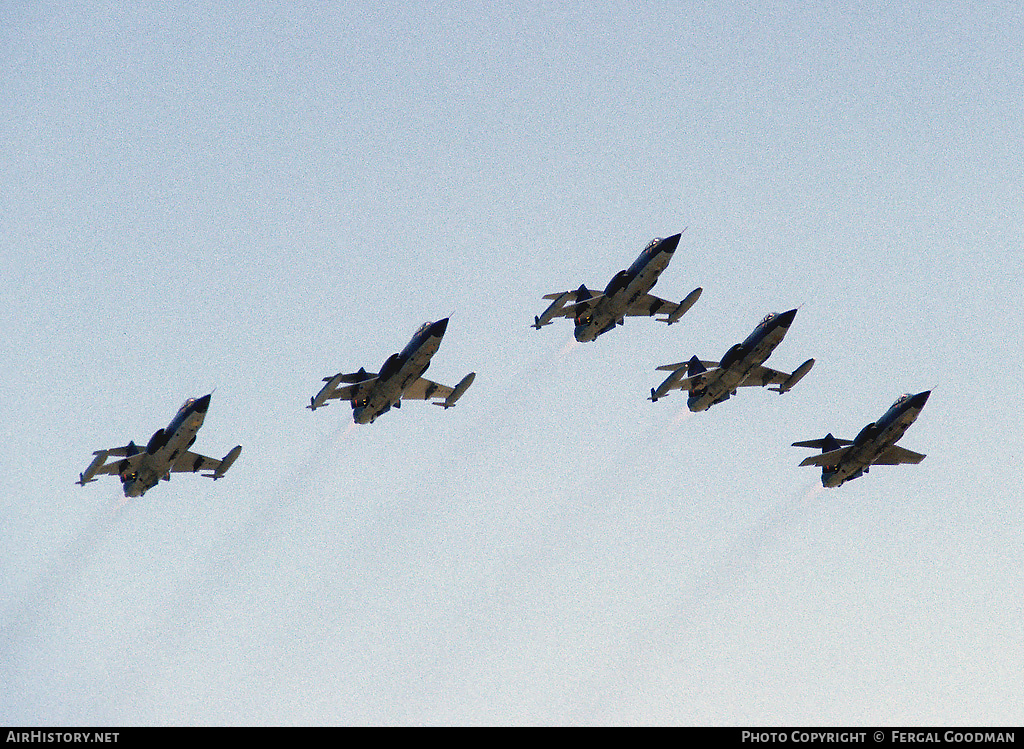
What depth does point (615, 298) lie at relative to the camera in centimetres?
Answer: 8256

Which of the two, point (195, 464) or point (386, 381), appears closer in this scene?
point (386, 381)

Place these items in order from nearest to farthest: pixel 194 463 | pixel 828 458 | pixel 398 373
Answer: pixel 398 373 → pixel 828 458 → pixel 194 463

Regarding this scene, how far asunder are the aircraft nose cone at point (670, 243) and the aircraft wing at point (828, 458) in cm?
1607

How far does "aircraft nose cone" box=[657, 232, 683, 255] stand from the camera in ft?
262

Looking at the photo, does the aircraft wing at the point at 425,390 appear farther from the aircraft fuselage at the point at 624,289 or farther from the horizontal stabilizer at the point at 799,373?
the horizontal stabilizer at the point at 799,373

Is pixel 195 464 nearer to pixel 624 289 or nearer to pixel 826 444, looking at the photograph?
pixel 624 289

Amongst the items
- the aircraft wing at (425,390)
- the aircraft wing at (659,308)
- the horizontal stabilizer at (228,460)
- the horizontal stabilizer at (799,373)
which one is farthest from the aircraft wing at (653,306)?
the horizontal stabilizer at (228,460)

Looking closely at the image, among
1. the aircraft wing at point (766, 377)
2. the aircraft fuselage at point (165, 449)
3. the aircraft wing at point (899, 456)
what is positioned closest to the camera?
the aircraft fuselage at point (165, 449)

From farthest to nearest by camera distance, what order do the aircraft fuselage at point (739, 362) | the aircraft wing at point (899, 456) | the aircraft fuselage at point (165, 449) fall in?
the aircraft wing at point (899, 456), the aircraft fuselage at point (739, 362), the aircraft fuselage at point (165, 449)

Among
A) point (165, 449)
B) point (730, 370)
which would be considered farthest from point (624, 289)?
point (165, 449)

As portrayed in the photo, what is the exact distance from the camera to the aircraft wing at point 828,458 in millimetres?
80750

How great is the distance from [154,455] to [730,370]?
36.0 meters
